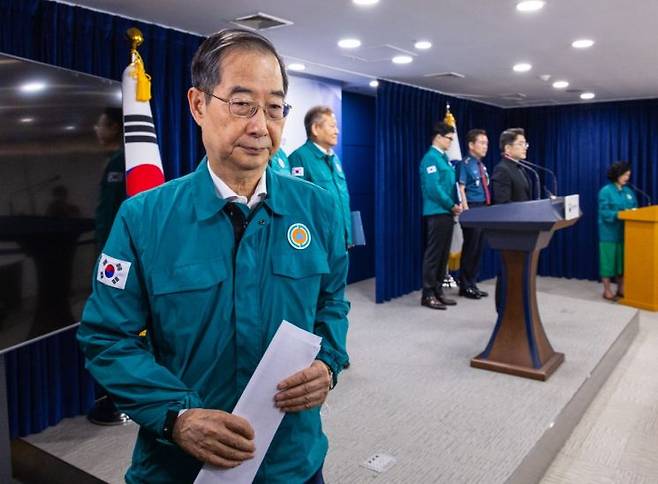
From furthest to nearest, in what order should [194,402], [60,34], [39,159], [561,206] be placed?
[561,206]
[60,34]
[39,159]
[194,402]

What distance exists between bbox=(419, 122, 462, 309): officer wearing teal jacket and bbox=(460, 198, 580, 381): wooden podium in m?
1.61

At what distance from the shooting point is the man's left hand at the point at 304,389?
1.01 m

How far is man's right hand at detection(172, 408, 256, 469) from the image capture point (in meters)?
0.94

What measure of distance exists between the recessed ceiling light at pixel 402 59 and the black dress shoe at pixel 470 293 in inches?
84.8

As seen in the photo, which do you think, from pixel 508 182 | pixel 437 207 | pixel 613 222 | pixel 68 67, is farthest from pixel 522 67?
pixel 68 67

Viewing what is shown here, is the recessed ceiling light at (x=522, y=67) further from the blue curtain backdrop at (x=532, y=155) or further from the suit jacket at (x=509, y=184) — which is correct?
the blue curtain backdrop at (x=532, y=155)

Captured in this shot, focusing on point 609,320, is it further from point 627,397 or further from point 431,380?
point 431,380

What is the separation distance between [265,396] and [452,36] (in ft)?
11.1

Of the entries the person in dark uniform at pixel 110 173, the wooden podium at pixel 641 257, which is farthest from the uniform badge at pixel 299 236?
the wooden podium at pixel 641 257

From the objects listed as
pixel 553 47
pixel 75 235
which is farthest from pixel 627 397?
pixel 75 235

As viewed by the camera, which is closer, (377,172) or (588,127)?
(377,172)

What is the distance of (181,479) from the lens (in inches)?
41.8

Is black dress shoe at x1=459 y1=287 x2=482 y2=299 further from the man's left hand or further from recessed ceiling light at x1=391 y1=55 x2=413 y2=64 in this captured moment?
the man's left hand

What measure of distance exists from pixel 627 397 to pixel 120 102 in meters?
3.11
